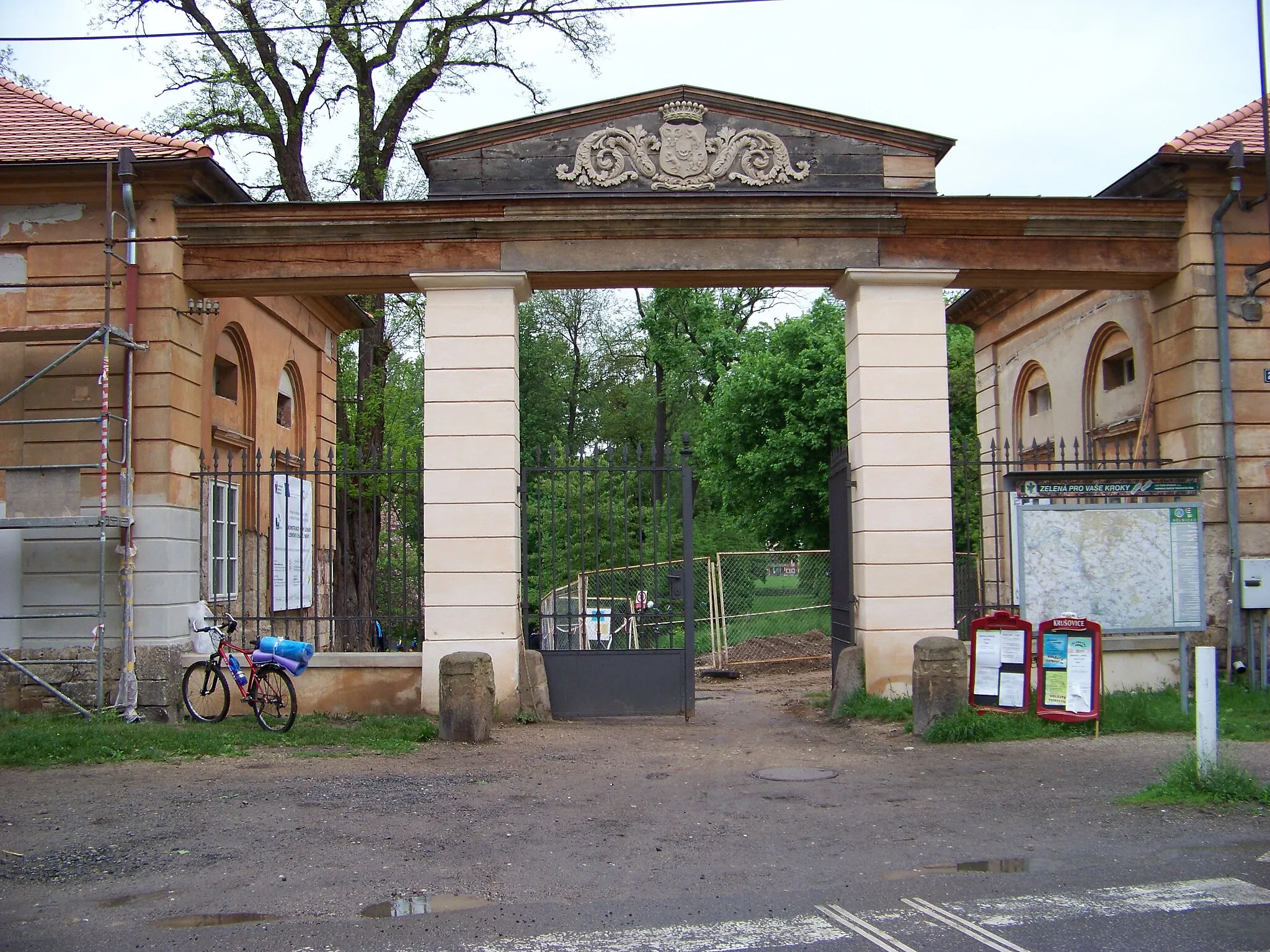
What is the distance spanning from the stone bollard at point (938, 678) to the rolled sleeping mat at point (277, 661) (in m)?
5.94

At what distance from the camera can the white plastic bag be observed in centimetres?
1146

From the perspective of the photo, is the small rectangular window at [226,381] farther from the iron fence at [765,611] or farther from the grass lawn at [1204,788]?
the grass lawn at [1204,788]

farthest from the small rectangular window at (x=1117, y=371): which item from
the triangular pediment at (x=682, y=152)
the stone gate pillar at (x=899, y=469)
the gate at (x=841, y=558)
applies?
the triangular pediment at (x=682, y=152)

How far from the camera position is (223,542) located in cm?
1291

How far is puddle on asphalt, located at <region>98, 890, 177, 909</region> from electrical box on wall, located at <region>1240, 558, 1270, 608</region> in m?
10.7

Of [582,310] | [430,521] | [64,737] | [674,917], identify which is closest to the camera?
[674,917]

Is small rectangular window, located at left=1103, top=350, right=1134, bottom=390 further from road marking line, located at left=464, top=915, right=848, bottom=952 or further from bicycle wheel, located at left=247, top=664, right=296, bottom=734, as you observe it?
road marking line, located at left=464, top=915, right=848, bottom=952

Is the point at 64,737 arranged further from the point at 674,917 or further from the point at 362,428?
the point at 362,428

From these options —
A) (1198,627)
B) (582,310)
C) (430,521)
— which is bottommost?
(1198,627)

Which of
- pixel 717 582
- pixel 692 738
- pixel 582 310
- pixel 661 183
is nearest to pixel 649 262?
pixel 661 183

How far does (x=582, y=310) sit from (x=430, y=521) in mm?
37161

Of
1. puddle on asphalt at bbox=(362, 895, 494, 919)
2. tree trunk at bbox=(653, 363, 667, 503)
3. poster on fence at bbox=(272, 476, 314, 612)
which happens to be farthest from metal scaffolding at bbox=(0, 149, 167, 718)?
tree trunk at bbox=(653, 363, 667, 503)

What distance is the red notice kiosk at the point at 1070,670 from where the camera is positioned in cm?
970

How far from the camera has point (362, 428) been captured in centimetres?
2052
